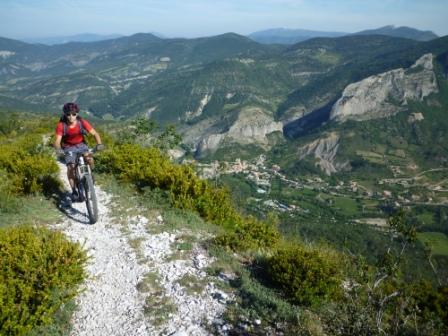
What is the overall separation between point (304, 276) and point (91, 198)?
633 centimetres

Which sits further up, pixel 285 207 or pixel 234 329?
pixel 234 329

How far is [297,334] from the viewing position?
259 inches

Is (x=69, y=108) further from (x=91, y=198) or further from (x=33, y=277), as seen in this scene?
(x=33, y=277)

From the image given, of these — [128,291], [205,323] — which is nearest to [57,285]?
[128,291]

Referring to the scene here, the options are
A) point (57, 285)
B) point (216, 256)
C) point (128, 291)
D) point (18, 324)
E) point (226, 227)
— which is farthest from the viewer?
point (226, 227)

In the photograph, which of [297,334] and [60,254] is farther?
[60,254]

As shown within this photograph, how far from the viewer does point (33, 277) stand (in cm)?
708

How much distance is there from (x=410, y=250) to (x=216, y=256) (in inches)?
4277

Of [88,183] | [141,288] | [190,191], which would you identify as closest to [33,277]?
[141,288]

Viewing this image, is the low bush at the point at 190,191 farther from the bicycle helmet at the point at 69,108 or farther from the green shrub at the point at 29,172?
the bicycle helmet at the point at 69,108

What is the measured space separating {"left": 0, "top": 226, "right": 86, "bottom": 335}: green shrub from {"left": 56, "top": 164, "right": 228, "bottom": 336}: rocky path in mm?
477

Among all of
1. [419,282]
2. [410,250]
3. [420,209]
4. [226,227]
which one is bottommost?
[420,209]

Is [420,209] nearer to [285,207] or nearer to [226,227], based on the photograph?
[285,207]

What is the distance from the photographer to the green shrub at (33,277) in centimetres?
638
